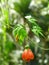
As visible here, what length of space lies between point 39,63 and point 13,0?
34.4 inches

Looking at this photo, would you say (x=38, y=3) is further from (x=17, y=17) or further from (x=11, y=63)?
(x=11, y=63)

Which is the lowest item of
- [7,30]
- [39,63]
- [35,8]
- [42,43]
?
[39,63]

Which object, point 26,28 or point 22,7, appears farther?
point 22,7

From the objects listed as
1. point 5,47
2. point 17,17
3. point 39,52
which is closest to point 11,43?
point 5,47

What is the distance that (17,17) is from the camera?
10.3ft

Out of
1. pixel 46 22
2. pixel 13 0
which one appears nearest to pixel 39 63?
pixel 46 22

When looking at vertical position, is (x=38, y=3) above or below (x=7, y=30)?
above

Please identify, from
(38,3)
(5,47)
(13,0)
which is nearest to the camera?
(5,47)

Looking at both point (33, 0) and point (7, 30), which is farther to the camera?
point (33, 0)

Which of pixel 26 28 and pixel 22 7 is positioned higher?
pixel 22 7

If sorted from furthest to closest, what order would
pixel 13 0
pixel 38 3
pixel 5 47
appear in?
pixel 38 3 → pixel 13 0 → pixel 5 47

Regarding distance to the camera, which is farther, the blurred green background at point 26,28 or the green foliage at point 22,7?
the green foliage at point 22,7

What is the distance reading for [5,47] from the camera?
285 centimetres

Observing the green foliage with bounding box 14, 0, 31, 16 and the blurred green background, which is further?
the green foliage with bounding box 14, 0, 31, 16
